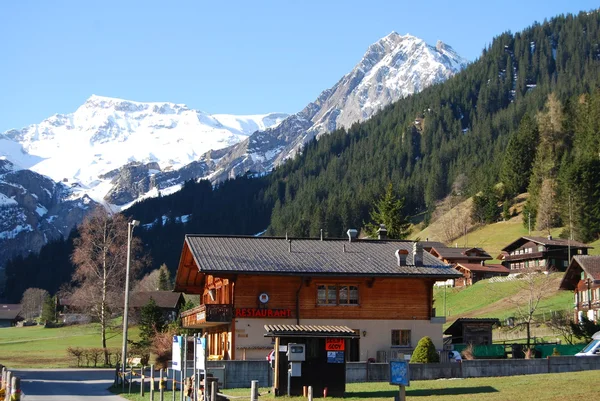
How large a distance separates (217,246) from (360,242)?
1008 cm

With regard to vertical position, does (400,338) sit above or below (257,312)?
below

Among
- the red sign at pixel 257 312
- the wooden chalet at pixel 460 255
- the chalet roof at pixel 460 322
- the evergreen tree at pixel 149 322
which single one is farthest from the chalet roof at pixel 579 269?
the wooden chalet at pixel 460 255

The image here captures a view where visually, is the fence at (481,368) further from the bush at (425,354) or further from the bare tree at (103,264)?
the bare tree at (103,264)

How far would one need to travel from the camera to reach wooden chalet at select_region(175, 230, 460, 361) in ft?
152

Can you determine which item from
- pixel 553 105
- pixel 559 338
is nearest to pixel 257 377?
pixel 559 338

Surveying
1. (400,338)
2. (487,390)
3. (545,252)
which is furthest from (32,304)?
(487,390)

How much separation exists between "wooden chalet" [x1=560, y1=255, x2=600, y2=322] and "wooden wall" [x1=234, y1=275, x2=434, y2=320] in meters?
25.4

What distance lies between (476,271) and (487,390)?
85.9 m

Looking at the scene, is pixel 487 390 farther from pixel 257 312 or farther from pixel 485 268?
pixel 485 268

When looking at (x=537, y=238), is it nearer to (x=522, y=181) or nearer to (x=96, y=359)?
(x=522, y=181)

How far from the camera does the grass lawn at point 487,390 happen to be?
26539 millimetres

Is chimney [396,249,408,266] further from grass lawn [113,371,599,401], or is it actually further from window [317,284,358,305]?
grass lawn [113,371,599,401]

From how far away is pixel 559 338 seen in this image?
197 ft

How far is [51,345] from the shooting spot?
3620 inches
